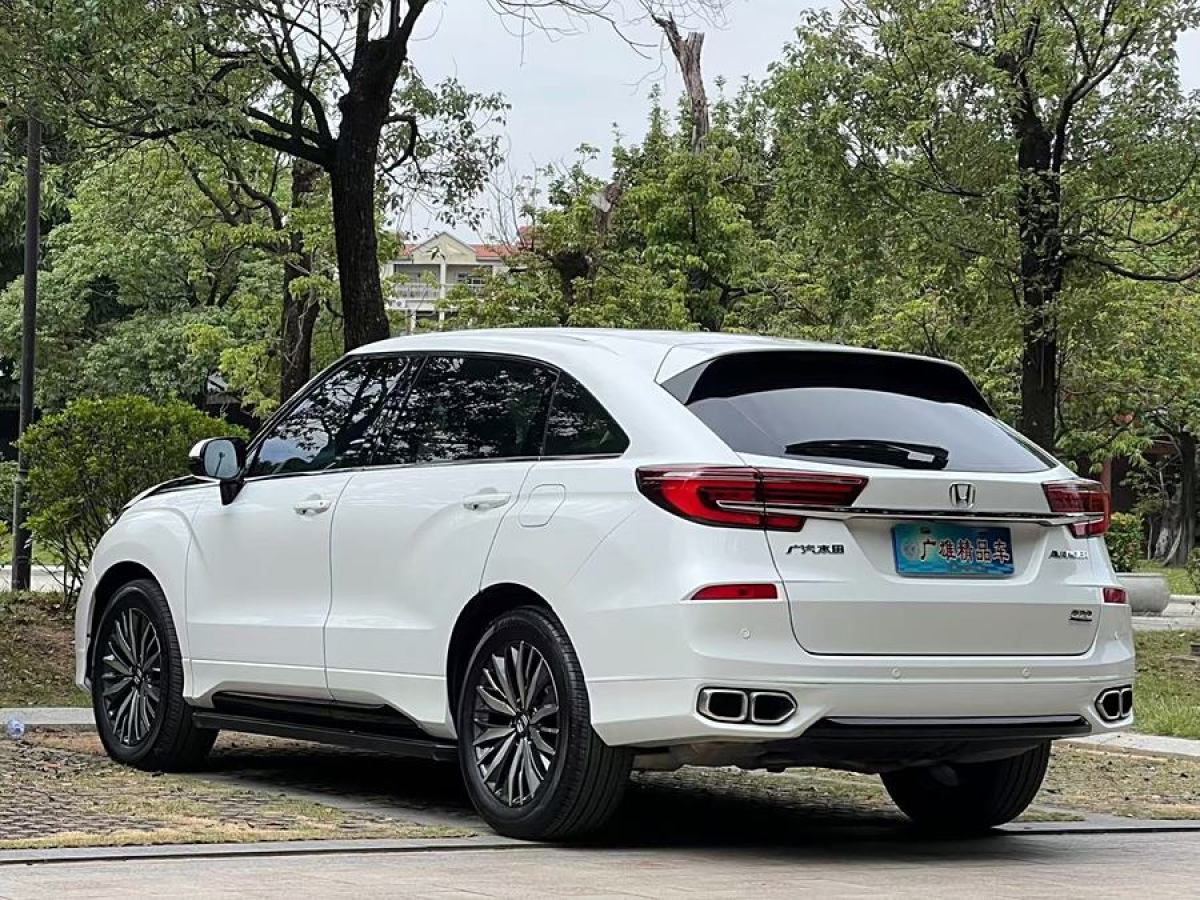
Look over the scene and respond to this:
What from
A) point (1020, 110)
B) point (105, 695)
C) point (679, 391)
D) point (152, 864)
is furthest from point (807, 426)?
point (1020, 110)

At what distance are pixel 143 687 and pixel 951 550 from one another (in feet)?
13.4

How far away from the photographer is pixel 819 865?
725cm

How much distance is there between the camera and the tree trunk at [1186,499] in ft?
156

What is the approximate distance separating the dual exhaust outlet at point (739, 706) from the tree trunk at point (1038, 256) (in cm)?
1406

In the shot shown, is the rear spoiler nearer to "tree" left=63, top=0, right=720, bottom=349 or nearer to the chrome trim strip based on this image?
the chrome trim strip

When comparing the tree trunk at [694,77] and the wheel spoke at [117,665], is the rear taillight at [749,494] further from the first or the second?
the tree trunk at [694,77]

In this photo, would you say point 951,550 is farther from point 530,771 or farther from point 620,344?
point 530,771

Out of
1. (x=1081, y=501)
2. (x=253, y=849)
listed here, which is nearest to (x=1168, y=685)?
(x=1081, y=501)

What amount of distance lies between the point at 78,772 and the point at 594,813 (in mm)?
3006

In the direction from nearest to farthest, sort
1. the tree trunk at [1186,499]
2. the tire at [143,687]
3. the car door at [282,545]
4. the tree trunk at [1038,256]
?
the car door at [282,545], the tire at [143,687], the tree trunk at [1038,256], the tree trunk at [1186,499]

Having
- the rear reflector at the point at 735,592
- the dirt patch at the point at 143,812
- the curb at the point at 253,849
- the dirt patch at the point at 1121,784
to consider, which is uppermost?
the rear reflector at the point at 735,592

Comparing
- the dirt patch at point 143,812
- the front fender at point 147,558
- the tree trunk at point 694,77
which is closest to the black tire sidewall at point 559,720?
the dirt patch at point 143,812

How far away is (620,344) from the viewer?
805 centimetres

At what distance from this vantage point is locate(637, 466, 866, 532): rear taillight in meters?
7.03
